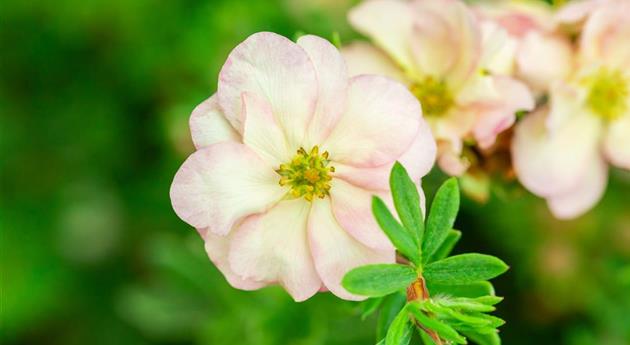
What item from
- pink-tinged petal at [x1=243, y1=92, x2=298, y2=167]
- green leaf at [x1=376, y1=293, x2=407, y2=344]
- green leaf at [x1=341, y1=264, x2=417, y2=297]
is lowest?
green leaf at [x1=376, y1=293, x2=407, y2=344]

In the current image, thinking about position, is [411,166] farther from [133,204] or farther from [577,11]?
[133,204]

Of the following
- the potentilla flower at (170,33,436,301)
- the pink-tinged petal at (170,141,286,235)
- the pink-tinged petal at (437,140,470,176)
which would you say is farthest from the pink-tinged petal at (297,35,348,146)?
the pink-tinged petal at (437,140,470,176)

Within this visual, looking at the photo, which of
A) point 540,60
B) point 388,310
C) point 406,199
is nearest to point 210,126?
point 406,199

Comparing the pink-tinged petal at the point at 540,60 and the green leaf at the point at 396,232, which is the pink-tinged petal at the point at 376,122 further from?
the pink-tinged petal at the point at 540,60

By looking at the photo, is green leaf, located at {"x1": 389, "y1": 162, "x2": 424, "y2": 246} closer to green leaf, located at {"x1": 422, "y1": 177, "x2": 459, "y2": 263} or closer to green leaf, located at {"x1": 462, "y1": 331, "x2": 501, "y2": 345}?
green leaf, located at {"x1": 422, "y1": 177, "x2": 459, "y2": 263}

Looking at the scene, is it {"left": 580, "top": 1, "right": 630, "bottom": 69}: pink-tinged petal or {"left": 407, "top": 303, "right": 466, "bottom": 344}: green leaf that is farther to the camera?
{"left": 580, "top": 1, "right": 630, "bottom": 69}: pink-tinged petal

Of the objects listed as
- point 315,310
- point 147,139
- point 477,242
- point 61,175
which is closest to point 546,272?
point 477,242
